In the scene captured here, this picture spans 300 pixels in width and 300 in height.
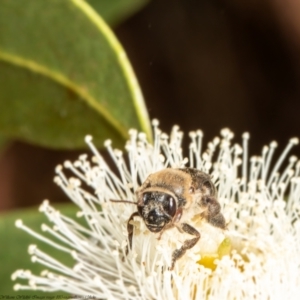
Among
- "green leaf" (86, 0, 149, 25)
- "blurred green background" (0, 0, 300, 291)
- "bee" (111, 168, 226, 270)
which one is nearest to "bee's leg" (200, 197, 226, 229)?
"bee" (111, 168, 226, 270)

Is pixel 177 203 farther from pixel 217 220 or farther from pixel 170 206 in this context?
pixel 217 220

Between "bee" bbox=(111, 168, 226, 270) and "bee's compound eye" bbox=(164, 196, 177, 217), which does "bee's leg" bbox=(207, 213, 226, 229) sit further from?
"bee's compound eye" bbox=(164, 196, 177, 217)

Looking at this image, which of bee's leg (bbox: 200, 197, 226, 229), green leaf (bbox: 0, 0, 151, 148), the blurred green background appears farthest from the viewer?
the blurred green background

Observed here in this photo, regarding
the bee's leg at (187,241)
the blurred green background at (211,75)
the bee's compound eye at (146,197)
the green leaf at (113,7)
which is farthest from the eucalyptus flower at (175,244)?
the blurred green background at (211,75)

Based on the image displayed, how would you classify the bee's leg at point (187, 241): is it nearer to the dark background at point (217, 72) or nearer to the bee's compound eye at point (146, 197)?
the bee's compound eye at point (146, 197)

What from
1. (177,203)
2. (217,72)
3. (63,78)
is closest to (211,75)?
(217,72)

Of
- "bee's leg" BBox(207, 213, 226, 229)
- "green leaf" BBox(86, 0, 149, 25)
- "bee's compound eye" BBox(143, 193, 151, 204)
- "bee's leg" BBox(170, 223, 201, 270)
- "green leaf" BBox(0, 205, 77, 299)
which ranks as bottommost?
"bee's leg" BBox(170, 223, 201, 270)
